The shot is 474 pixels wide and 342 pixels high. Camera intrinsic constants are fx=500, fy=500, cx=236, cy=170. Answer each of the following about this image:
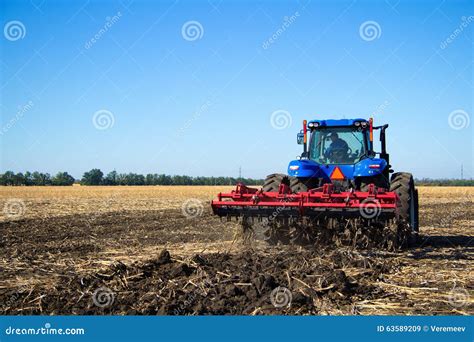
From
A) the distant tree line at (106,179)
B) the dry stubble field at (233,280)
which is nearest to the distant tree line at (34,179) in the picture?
the distant tree line at (106,179)

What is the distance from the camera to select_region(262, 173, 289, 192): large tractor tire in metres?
8.80

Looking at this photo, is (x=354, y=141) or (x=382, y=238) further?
(x=354, y=141)

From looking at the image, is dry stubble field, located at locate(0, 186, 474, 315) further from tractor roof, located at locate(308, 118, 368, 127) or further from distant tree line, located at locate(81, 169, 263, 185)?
distant tree line, located at locate(81, 169, 263, 185)

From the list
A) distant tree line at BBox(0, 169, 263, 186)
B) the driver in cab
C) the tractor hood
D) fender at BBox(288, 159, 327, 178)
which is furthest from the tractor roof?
distant tree line at BBox(0, 169, 263, 186)

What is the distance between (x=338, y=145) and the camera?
9.46 m

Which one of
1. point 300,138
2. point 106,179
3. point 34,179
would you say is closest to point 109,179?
point 106,179

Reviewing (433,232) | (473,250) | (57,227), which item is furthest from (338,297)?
(57,227)

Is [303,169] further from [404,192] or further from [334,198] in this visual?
[404,192]

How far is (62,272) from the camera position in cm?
646

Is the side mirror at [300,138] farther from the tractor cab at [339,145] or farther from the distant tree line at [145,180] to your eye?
the distant tree line at [145,180]

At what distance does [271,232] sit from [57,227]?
6470 mm

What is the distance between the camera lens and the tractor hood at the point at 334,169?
8.33 metres

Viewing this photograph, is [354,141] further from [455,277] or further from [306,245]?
[455,277]

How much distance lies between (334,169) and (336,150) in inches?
27.2
